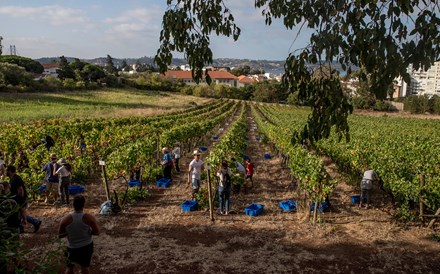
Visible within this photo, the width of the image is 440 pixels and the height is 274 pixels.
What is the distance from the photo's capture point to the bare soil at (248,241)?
746 cm

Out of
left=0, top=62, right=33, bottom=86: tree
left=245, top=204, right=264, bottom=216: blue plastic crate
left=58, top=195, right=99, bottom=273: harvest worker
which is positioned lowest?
left=245, top=204, right=264, bottom=216: blue plastic crate

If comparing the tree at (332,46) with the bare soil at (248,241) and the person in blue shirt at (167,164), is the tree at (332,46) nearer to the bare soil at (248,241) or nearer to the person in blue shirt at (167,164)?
the bare soil at (248,241)

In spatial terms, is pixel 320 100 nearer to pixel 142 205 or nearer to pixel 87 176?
pixel 142 205

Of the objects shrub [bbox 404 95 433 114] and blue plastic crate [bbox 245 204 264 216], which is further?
shrub [bbox 404 95 433 114]

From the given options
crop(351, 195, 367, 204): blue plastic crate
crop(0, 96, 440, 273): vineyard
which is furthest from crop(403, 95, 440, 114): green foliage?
crop(351, 195, 367, 204): blue plastic crate

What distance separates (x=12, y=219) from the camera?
6699 millimetres

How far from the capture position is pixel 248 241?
868cm

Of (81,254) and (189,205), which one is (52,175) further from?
(81,254)

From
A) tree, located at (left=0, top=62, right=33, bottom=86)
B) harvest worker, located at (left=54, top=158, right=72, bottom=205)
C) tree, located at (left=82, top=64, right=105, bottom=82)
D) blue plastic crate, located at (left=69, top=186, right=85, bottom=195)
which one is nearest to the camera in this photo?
harvest worker, located at (left=54, top=158, right=72, bottom=205)

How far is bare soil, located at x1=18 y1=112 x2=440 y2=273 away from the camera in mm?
7465

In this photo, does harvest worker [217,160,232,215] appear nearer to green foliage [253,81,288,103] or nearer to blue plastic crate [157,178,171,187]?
blue plastic crate [157,178,171,187]

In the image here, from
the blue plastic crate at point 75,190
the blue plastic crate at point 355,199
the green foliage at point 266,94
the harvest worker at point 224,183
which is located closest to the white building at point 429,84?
the green foliage at point 266,94

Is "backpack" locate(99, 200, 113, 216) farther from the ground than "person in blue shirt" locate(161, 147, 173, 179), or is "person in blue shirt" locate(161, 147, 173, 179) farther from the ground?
"person in blue shirt" locate(161, 147, 173, 179)

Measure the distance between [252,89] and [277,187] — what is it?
92398 millimetres
